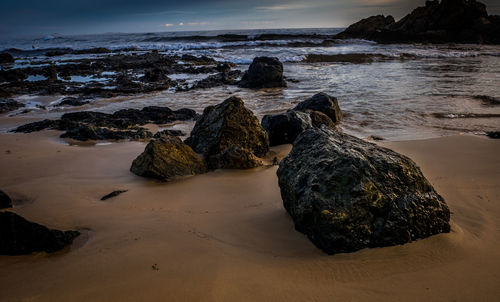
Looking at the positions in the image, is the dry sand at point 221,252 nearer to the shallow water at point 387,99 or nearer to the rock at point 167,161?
the rock at point 167,161

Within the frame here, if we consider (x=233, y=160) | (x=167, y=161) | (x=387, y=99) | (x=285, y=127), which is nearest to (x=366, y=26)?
(x=387, y=99)

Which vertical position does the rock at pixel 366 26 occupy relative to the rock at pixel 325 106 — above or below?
above

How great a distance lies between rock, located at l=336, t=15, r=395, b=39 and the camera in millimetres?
54825

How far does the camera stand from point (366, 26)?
58062mm

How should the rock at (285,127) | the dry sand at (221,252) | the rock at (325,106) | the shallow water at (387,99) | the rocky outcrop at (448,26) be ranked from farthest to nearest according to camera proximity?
the rocky outcrop at (448,26) → the rock at (325,106) → the shallow water at (387,99) → the rock at (285,127) → the dry sand at (221,252)

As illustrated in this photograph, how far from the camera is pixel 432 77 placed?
13859 millimetres

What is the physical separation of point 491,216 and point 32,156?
259 inches

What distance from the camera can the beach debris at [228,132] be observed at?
4.97 meters

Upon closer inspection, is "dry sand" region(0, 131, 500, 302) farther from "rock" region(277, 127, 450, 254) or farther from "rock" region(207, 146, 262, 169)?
"rock" region(207, 146, 262, 169)

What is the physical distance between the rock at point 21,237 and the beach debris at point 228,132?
2.56 m

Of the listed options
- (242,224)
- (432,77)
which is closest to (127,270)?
(242,224)

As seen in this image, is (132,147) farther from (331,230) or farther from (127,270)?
(331,230)

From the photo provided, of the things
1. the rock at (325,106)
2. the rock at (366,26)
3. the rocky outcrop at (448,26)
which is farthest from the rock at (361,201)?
the rock at (366,26)

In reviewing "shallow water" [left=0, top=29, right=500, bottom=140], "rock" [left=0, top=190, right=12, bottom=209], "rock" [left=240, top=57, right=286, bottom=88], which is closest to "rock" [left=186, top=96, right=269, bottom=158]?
"rock" [left=0, top=190, right=12, bottom=209]
